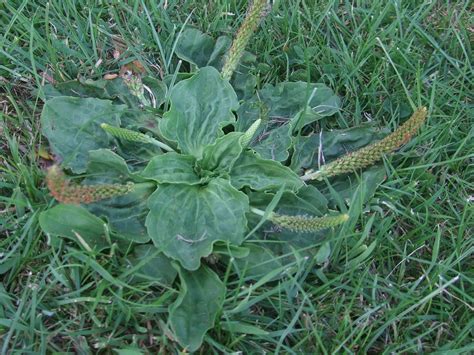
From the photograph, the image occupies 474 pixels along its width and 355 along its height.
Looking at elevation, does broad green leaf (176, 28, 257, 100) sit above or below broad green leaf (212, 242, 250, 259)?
above

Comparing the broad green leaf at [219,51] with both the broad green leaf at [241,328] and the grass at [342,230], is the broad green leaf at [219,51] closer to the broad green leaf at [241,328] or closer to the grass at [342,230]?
the grass at [342,230]

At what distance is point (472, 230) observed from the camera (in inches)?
122

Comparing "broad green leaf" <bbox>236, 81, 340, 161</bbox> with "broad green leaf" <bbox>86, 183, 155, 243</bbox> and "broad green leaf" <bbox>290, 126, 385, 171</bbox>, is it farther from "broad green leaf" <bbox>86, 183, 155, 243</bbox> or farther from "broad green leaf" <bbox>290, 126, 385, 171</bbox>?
"broad green leaf" <bbox>86, 183, 155, 243</bbox>

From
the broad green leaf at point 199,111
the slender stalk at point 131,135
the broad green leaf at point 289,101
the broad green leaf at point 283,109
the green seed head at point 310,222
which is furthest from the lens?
the broad green leaf at point 289,101

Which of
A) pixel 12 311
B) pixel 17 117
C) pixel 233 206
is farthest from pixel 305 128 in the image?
pixel 12 311

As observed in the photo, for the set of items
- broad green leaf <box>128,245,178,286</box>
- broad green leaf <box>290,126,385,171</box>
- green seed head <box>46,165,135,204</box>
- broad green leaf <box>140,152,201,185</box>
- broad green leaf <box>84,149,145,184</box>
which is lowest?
broad green leaf <box>128,245,178,286</box>

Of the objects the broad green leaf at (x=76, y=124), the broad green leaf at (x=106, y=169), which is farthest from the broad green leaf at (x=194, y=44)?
the broad green leaf at (x=106, y=169)

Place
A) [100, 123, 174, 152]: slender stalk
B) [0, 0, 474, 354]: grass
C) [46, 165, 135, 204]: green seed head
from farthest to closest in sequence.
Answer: [100, 123, 174, 152]: slender stalk, [0, 0, 474, 354]: grass, [46, 165, 135, 204]: green seed head

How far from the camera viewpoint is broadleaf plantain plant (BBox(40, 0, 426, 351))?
2.71 metres

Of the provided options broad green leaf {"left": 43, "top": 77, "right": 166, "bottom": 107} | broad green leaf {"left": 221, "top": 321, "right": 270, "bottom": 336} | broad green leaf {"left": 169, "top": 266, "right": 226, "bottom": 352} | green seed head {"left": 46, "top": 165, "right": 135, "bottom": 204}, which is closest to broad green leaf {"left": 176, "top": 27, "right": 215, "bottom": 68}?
broad green leaf {"left": 43, "top": 77, "right": 166, "bottom": 107}

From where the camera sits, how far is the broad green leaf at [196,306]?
2.56 metres

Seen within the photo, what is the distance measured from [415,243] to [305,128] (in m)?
0.83

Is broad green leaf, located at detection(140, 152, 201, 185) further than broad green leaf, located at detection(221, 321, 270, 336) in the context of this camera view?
Yes

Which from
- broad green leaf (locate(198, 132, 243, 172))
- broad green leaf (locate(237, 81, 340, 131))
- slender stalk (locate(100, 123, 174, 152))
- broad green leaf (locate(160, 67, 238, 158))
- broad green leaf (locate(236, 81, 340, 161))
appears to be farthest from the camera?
broad green leaf (locate(237, 81, 340, 131))
